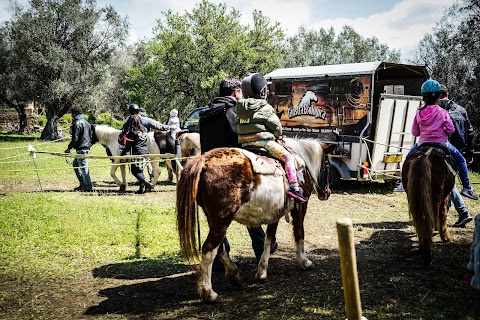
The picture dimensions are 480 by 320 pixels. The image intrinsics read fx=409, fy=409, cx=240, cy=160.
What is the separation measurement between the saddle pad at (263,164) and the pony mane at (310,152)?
0.71 m

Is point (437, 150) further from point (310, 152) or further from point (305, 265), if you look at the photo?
point (305, 265)

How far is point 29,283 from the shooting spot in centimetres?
467

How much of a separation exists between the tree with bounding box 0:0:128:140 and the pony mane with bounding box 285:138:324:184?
92.3ft

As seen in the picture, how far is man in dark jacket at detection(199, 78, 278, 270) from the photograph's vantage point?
15.6 feet

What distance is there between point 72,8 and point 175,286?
31490mm

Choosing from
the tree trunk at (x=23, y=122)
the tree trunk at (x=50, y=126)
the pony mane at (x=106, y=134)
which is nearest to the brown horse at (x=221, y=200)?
the pony mane at (x=106, y=134)

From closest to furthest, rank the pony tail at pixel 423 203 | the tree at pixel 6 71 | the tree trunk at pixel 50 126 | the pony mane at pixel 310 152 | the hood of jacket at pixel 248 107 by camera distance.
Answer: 1. the hood of jacket at pixel 248 107
2. the pony tail at pixel 423 203
3. the pony mane at pixel 310 152
4. the tree trunk at pixel 50 126
5. the tree at pixel 6 71

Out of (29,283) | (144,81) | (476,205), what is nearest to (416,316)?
(29,283)

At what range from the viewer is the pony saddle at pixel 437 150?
17.3 feet

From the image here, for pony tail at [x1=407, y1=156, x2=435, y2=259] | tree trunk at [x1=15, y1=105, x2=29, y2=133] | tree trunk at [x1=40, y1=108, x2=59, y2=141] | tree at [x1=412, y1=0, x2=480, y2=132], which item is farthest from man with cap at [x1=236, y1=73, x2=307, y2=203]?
tree trunk at [x1=15, y1=105, x2=29, y2=133]

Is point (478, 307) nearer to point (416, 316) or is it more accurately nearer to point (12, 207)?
point (416, 316)

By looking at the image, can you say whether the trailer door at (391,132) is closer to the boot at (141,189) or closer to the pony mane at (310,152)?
the pony mane at (310,152)

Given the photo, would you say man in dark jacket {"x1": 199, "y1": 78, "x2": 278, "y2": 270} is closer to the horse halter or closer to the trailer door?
the horse halter

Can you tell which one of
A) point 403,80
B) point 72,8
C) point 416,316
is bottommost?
point 416,316
